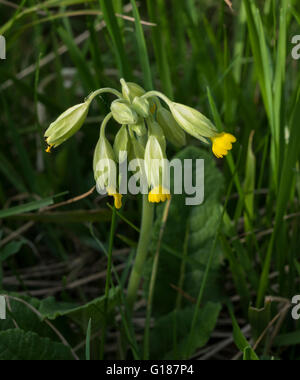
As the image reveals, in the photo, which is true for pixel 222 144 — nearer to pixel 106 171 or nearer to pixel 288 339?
pixel 106 171

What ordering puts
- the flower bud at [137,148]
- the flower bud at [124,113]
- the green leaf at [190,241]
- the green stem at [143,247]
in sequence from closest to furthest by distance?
the flower bud at [124,113] → the flower bud at [137,148] → the green stem at [143,247] → the green leaf at [190,241]

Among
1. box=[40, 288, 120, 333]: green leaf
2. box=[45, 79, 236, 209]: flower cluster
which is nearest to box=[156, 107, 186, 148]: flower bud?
box=[45, 79, 236, 209]: flower cluster

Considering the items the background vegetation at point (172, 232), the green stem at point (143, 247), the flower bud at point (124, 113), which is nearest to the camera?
the flower bud at point (124, 113)

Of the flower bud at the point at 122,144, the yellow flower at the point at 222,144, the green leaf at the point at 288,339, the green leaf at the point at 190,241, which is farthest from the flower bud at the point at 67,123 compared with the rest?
the green leaf at the point at 288,339

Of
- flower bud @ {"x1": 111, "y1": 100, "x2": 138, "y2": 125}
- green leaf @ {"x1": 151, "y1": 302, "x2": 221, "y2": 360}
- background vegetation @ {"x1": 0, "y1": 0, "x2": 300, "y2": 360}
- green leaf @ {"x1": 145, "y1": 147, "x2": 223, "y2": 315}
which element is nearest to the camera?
flower bud @ {"x1": 111, "y1": 100, "x2": 138, "y2": 125}

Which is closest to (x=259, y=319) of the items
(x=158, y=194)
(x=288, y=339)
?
(x=288, y=339)

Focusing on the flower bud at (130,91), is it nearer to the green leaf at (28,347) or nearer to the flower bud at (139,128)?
the flower bud at (139,128)

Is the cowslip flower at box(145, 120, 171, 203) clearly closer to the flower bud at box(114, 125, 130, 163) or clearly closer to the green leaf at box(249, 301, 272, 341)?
the flower bud at box(114, 125, 130, 163)

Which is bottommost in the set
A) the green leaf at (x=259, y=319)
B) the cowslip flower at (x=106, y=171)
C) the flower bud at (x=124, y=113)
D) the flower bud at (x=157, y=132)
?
the green leaf at (x=259, y=319)
